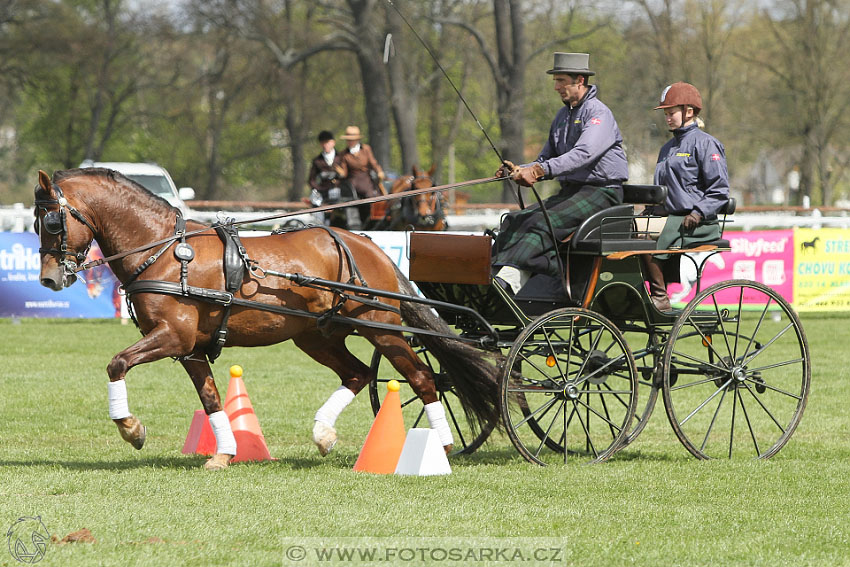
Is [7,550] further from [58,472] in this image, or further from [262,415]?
[262,415]

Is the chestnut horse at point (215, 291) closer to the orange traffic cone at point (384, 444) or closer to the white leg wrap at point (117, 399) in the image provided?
the white leg wrap at point (117, 399)

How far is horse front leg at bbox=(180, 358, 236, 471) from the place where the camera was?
22.9 ft

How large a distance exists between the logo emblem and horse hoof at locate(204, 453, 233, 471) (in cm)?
158

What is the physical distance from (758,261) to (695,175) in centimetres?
974

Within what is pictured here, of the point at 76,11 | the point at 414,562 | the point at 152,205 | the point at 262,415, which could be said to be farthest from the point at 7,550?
the point at 76,11

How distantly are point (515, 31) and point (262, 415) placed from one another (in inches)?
885

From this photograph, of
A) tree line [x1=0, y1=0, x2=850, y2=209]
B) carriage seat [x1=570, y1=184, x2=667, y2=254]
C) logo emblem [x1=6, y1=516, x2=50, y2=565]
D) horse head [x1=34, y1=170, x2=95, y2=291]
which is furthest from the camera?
tree line [x1=0, y1=0, x2=850, y2=209]

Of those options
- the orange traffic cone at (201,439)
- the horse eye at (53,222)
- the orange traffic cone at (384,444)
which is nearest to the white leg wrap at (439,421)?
the orange traffic cone at (384,444)

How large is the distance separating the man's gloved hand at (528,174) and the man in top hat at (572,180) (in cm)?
11

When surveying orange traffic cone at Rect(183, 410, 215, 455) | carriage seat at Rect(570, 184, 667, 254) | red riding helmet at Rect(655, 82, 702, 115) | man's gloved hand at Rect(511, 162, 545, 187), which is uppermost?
red riding helmet at Rect(655, 82, 702, 115)

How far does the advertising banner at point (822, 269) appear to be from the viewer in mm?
17266

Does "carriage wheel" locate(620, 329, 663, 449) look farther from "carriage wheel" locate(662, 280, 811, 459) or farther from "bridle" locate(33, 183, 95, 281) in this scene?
"bridle" locate(33, 183, 95, 281)

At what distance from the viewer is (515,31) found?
30406 mm

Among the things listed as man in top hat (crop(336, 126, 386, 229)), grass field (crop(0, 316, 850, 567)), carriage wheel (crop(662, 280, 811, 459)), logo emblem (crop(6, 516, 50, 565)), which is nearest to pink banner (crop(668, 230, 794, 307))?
carriage wheel (crop(662, 280, 811, 459))
